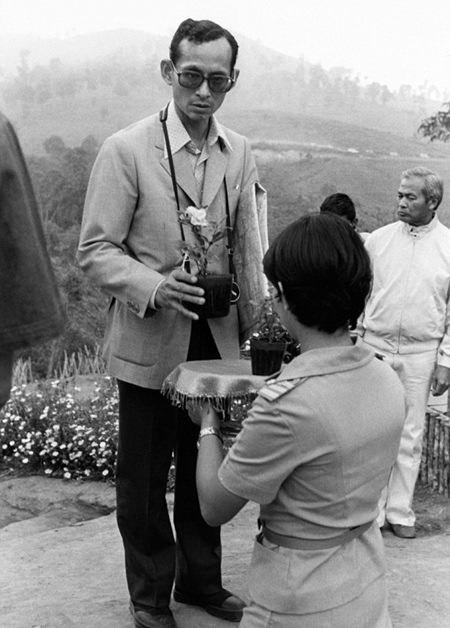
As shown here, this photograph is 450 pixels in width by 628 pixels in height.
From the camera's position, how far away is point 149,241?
345 centimetres

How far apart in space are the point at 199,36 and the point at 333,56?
8.86 metres

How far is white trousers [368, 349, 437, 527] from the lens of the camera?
540 cm

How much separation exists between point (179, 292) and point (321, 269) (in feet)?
3.34

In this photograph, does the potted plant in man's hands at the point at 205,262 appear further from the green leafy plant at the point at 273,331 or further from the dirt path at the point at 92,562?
the dirt path at the point at 92,562

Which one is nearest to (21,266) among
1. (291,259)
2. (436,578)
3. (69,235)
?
(291,259)

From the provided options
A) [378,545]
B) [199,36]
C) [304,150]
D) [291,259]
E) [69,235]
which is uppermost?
[199,36]

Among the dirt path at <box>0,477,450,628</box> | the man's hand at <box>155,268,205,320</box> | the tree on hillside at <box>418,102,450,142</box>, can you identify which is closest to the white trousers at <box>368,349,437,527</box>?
the dirt path at <box>0,477,450,628</box>

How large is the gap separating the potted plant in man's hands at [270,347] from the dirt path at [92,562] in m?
1.11

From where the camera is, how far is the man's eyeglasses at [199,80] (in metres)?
3.35

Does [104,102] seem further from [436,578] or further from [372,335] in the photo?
[436,578]

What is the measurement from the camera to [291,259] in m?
2.30

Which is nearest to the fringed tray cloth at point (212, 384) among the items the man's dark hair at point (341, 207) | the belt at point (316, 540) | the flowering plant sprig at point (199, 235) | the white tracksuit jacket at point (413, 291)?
the flowering plant sprig at point (199, 235)

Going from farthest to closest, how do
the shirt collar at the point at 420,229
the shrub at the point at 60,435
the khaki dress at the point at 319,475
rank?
the shrub at the point at 60,435 → the shirt collar at the point at 420,229 → the khaki dress at the point at 319,475

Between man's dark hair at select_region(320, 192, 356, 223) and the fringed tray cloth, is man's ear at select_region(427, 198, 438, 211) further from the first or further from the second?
the fringed tray cloth
